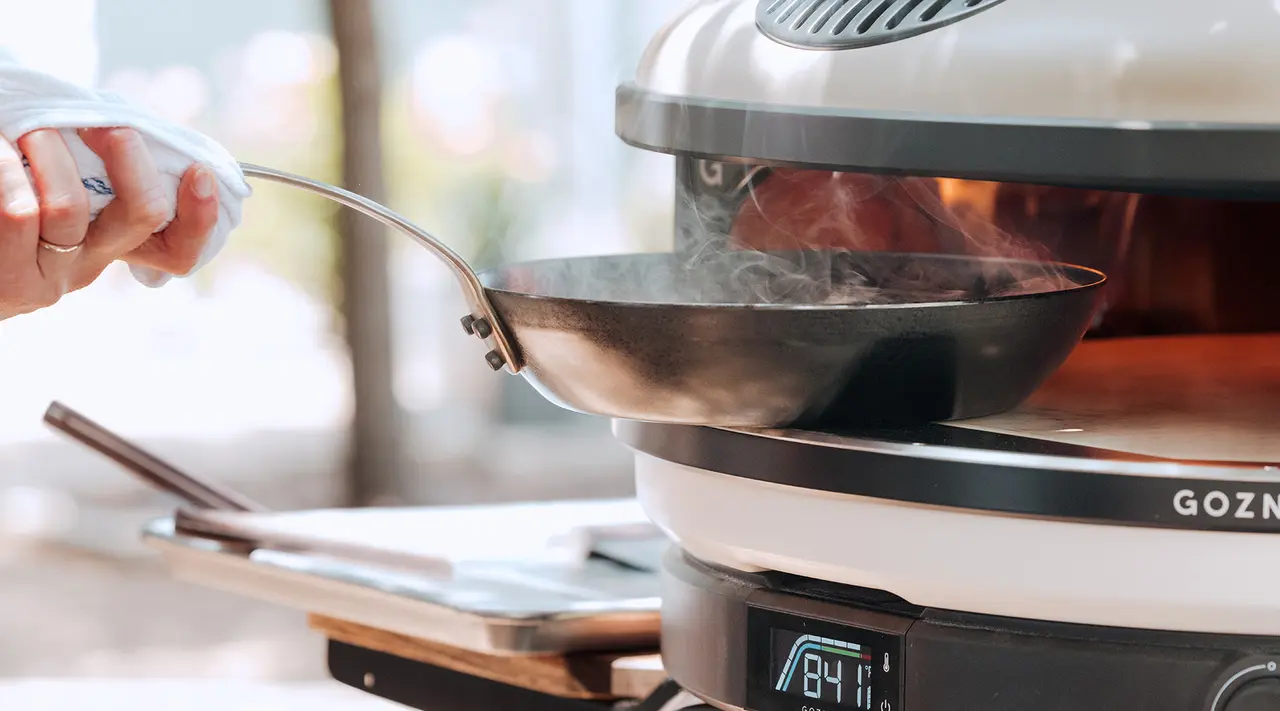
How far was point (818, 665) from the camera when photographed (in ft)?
2.47

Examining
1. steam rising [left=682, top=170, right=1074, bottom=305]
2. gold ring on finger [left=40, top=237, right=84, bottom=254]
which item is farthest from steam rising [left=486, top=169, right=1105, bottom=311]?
gold ring on finger [left=40, top=237, right=84, bottom=254]

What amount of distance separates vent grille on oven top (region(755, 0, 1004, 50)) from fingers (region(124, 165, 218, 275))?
0.32 meters

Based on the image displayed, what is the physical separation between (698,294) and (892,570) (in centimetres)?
26

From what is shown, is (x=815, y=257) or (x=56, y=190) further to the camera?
(x=815, y=257)

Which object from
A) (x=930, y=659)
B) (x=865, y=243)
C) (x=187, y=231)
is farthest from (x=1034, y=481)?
(x=187, y=231)

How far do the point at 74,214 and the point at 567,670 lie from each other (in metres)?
0.49

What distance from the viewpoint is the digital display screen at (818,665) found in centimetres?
73

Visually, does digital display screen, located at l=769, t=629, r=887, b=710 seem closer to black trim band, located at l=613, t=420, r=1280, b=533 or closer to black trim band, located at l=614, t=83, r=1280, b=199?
black trim band, located at l=613, t=420, r=1280, b=533

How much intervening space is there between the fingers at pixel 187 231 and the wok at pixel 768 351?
27 millimetres

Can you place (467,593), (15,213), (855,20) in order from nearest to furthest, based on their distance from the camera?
(15,213) → (855,20) → (467,593)

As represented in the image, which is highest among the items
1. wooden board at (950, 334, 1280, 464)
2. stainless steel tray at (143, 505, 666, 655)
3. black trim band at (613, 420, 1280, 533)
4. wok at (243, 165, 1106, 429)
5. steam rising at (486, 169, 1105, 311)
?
steam rising at (486, 169, 1105, 311)

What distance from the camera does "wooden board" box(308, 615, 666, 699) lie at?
3.30ft

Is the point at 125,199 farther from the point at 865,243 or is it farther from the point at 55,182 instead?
the point at 865,243

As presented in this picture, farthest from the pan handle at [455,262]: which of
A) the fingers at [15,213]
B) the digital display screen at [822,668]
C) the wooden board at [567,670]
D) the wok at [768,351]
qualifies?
the wooden board at [567,670]
